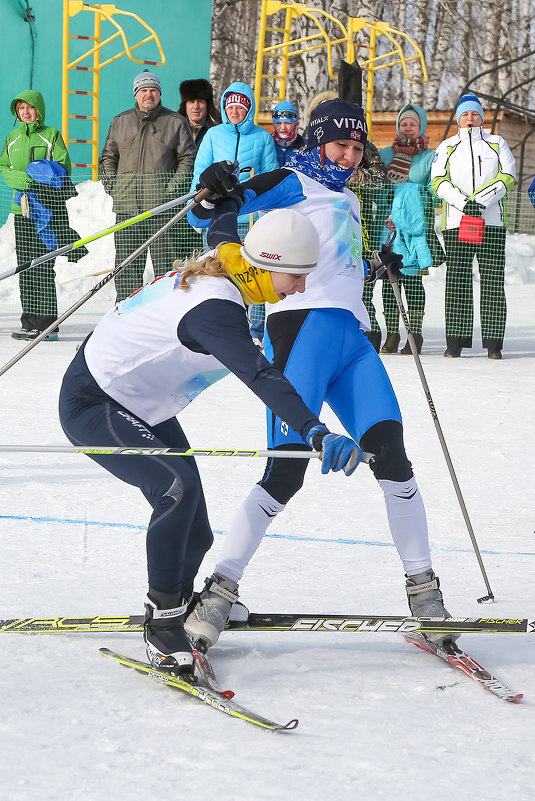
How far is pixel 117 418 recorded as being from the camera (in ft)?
11.0

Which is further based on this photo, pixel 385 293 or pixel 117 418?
pixel 385 293

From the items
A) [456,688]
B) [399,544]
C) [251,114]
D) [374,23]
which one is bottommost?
[456,688]

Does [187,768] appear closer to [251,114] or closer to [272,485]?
[272,485]

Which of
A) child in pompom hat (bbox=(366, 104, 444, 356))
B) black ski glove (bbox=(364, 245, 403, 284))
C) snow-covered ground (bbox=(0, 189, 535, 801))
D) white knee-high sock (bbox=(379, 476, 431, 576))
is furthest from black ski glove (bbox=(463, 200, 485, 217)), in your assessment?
white knee-high sock (bbox=(379, 476, 431, 576))

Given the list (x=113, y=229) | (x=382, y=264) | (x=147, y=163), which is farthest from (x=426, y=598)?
(x=147, y=163)

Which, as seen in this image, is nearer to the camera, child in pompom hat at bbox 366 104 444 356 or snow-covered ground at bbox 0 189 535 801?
snow-covered ground at bbox 0 189 535 801

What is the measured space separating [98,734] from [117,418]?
941mm

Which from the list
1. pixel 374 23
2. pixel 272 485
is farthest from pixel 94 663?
pixel 374 23

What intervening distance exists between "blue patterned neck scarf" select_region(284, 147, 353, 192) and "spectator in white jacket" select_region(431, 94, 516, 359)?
5272 mm

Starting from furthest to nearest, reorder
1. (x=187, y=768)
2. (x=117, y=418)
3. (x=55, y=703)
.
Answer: (x=117, y=418), (x=55, y=703), (x=187, y=768)

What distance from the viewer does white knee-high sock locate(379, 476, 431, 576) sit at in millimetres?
3652

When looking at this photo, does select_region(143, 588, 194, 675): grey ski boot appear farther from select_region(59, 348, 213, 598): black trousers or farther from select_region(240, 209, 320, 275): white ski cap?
select_region(240, 209, 320, 275): white ski cap

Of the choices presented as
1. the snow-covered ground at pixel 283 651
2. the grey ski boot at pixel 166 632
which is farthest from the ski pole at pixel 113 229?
the grey ski boot at pixel 166 632

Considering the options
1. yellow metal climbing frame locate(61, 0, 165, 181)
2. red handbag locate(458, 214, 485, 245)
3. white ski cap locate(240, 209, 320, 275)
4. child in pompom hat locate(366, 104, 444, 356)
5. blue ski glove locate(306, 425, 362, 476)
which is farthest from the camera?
yellow metal climbing frame locate(61, 0, 165, 181)
